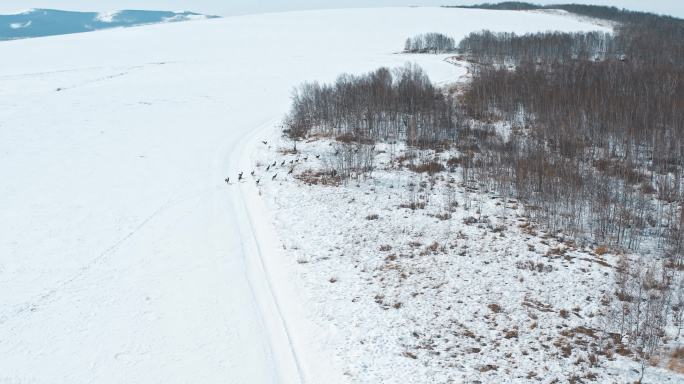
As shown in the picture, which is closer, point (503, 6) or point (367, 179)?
point (367, 179)

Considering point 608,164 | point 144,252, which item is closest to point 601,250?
point 608,164

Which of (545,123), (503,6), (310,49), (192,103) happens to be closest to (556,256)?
(545,123)

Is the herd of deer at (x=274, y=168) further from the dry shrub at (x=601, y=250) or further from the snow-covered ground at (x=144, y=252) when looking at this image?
the dry shrub at (x=601, y=250)

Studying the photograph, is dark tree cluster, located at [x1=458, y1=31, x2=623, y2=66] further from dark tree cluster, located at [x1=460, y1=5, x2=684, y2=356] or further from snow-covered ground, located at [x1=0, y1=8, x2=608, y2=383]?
snow-covered ground, located at [x1=0, y1=8, x2=608, y2=383]

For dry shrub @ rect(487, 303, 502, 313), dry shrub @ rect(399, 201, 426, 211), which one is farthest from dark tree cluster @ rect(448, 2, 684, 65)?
dry shrub @ rect(487, 303, 502, 313)

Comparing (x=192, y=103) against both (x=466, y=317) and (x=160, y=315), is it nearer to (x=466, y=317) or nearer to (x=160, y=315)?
(x=160, y=315)

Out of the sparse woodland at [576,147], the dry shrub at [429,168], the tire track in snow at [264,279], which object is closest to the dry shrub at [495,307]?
the sparse woodland at [576,147]
